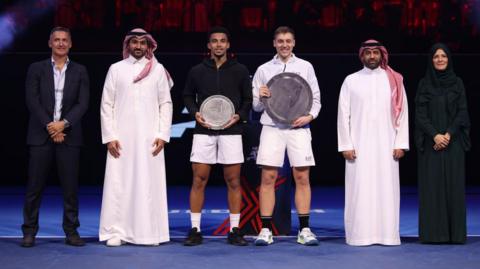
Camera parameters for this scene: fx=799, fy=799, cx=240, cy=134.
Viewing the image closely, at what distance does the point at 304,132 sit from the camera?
274 inches

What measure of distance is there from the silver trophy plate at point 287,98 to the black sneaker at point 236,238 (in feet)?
3.35

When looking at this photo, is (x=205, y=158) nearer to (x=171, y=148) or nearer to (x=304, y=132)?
(x=304, y=132)

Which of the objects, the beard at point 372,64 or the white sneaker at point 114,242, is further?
the beard at point 372,64

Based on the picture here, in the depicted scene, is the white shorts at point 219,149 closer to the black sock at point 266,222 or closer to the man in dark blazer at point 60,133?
the black sock at point 266,222

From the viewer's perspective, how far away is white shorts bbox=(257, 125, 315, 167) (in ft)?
22.6

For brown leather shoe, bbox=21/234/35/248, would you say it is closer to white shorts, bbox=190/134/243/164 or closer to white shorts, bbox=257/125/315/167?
white shorts, bbox=190/134/243/164

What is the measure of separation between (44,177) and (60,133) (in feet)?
1.39

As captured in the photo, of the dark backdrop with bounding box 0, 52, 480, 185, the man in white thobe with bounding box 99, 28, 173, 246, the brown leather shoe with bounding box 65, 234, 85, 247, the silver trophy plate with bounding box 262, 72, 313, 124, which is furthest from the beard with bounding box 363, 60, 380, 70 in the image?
the dark backdrop with bounding box 0, 52, 480, 185

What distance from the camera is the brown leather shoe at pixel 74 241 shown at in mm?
6715

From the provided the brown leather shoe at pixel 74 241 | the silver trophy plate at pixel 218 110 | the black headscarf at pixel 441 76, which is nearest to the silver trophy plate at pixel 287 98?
the silver trophy plate at pixel 218 110

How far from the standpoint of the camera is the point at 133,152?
22.7 ft

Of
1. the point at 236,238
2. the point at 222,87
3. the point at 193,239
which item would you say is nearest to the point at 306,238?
the point at 236,238

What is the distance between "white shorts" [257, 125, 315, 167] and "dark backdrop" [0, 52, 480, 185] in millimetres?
4755

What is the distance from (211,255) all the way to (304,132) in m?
1.40
